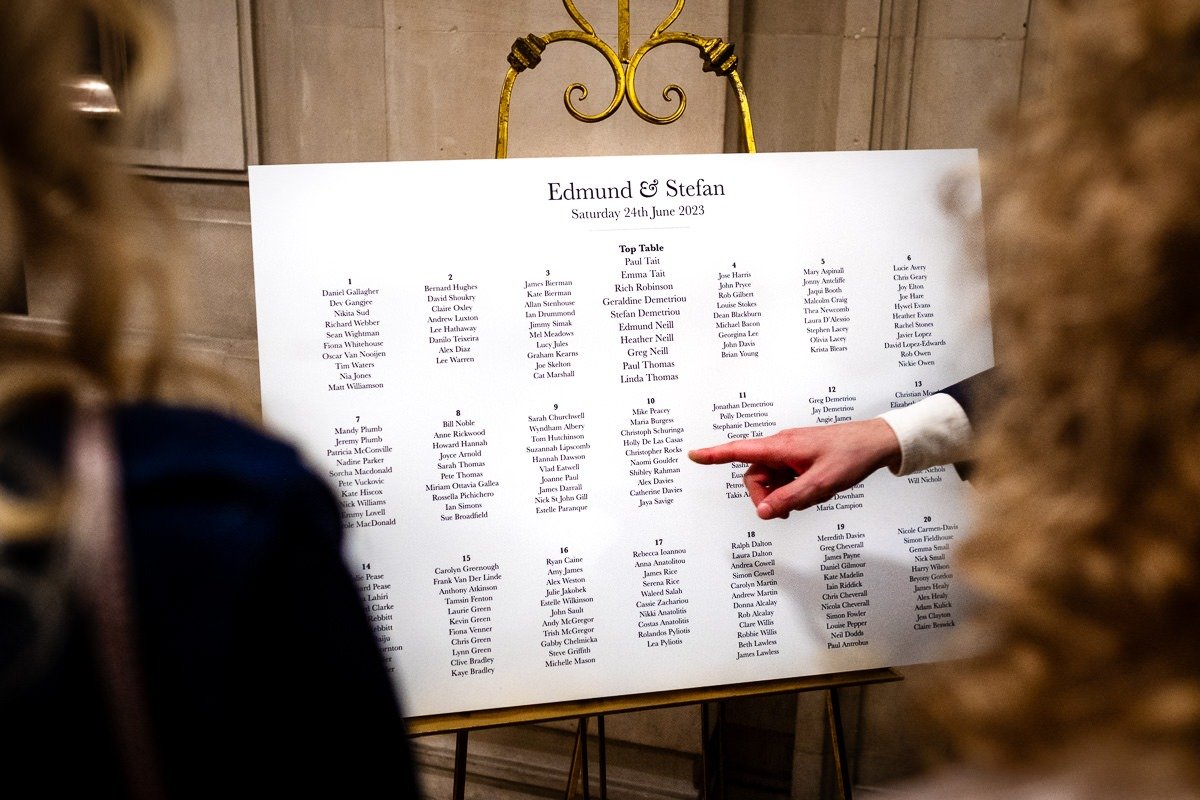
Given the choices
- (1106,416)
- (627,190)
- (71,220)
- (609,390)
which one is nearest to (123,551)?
(71,220)

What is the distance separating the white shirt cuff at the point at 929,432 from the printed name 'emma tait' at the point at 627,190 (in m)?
0.52

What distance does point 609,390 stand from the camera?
158 cm

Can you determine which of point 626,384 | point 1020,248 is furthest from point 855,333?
point 1020,248

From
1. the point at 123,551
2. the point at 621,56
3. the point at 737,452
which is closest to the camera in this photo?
the point at 123,551

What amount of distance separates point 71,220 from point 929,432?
1.40m

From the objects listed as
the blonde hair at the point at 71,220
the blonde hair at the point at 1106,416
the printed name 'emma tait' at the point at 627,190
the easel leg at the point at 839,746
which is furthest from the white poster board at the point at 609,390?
the blonde hair at the point at 1106,416

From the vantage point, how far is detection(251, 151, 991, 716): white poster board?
4.98ft

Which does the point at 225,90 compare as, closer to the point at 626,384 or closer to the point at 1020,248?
the point at 626,384

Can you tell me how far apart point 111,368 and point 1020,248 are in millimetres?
620

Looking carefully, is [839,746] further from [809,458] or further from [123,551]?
[123,551]

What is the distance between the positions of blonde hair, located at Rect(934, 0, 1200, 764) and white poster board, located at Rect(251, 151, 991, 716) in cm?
99

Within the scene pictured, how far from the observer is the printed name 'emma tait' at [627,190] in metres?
1.57

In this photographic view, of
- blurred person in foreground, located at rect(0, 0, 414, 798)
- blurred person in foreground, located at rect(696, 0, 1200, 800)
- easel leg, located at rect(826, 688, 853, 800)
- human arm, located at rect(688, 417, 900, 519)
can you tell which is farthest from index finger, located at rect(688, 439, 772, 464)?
blurred person in foreground, located at rect(0, 0, 414, 798)

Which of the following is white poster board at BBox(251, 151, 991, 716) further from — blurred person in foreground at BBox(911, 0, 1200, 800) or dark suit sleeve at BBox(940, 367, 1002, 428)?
blurred person in foreground at BBox(911, 0, 1200, 800)
